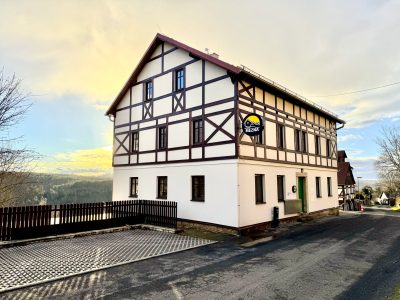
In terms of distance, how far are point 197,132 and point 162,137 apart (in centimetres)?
330

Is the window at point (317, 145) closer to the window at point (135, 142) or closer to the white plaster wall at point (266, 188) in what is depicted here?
the white plaster wall at point (266, 188)

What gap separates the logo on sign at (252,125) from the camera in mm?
12385

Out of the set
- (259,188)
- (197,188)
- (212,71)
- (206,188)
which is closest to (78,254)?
(206,188)

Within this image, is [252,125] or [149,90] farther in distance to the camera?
[149,90]

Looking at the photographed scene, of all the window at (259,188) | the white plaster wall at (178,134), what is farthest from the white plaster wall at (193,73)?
the window at (259,188)

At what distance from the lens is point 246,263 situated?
8297mm

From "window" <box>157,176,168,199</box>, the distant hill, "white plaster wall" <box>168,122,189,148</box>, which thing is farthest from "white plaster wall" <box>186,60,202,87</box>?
the distant hill

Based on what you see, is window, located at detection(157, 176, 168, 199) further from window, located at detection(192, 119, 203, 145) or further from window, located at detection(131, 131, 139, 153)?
window, located at detection(131, 131, 139, 153)

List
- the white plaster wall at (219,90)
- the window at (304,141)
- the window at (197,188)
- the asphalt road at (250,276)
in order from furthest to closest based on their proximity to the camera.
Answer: the window at (304,141) → the window at (197,188) → the white plaster wall at (219,90) → the asphalt road at (250,276)

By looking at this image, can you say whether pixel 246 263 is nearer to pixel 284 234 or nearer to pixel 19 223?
pixel 284 234

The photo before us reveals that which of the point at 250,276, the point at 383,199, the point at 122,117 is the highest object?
the point at 122,117

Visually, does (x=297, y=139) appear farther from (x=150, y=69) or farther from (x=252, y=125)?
(x=150, y=69)

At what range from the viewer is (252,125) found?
12539 mm

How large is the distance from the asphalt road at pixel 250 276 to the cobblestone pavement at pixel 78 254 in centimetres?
61
